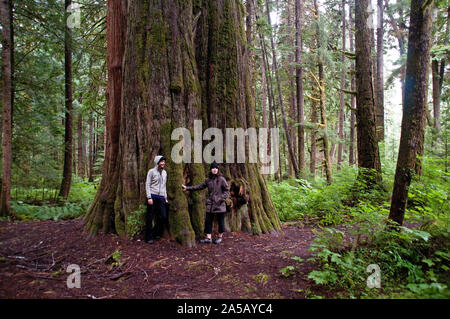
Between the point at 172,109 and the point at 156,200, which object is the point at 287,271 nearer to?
the point at 156,200

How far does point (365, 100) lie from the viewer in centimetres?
894

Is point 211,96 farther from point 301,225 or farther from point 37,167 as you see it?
point 37,167

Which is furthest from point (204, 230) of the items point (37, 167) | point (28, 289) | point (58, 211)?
point (37, 167)

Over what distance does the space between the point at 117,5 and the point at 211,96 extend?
11.9 ft

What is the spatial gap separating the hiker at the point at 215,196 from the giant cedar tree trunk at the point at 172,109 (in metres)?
0.20

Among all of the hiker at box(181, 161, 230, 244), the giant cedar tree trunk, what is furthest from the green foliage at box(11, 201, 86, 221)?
the hiker at box(181, 161, 230, 244)

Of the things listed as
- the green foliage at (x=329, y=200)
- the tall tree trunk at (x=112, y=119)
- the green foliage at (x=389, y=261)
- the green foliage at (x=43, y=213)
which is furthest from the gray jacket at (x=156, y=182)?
the green foliage at (x=43, y=213)

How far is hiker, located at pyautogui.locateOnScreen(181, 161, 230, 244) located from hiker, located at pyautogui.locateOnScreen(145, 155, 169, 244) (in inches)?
20.4

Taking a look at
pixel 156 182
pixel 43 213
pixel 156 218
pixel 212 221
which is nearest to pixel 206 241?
pixel 212 221

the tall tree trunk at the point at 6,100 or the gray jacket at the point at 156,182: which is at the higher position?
the tall tree trunk at the point at 6,100

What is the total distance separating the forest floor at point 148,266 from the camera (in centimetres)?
366

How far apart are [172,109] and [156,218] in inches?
101

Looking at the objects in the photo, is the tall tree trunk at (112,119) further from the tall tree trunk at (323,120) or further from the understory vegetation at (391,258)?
the tall tree trunk at (323,120)
